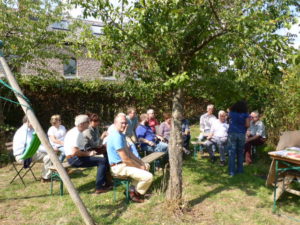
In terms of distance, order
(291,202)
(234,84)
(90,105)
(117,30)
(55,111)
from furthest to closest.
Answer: (90,105) < (55,111) < (291,202) < (234,84) < (117,30)

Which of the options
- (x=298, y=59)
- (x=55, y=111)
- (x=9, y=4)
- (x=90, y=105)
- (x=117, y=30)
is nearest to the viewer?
(x=298, y=59)

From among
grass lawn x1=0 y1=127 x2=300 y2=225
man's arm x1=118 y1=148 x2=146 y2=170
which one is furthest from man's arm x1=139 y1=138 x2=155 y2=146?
man's arm x1=118 y1=148 x2=146 y2=170

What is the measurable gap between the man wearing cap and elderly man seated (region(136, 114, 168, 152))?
206 centimetres

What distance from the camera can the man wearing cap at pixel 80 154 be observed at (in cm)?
520

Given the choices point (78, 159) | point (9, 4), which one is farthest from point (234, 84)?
point (9, 4)

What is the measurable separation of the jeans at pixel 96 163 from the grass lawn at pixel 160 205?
282 mm

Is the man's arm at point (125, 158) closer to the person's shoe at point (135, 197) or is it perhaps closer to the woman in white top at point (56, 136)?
the person's shoe at point (135, 197)

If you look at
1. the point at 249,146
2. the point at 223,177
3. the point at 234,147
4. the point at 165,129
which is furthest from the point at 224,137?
the point at 165,129

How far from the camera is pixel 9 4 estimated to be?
724 cm

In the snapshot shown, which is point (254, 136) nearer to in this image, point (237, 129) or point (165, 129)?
point (237, 129)

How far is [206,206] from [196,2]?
10.8 ft

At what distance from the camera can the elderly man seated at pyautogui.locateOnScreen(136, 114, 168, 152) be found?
7.24 metres

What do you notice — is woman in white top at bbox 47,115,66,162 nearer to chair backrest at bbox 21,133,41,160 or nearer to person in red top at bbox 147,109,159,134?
chair backrest at bbox 21,133,41,160

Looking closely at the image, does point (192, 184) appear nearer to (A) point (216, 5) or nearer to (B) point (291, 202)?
(B) point (291, 202)
